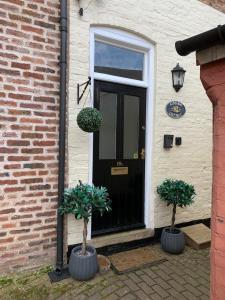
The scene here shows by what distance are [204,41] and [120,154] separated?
250 cm

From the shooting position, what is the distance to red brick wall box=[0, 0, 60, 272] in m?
3.04

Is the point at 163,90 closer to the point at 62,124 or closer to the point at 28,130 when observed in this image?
the point at 62,124

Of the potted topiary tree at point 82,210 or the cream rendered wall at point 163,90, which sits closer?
the potted topiary tree at point 82,210

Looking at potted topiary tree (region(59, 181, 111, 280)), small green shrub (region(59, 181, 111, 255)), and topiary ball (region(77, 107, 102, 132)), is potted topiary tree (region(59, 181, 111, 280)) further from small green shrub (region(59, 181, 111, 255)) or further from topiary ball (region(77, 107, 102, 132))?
topiary ball (region(77, 107, 102, 132))

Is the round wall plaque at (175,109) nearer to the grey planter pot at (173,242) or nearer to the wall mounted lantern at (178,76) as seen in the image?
the wall mounted lantern at (178,76)

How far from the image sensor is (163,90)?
4223 millimetres

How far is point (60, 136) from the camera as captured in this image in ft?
10.8

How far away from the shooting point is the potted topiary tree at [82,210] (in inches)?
123

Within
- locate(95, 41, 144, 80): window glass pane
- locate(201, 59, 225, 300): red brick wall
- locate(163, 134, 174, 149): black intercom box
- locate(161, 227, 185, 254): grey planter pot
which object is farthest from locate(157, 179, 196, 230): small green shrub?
locate(201, 59, 225, 300): red brick wall

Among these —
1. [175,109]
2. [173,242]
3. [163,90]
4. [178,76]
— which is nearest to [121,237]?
[173,242]

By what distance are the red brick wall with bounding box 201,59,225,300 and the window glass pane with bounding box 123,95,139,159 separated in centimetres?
227

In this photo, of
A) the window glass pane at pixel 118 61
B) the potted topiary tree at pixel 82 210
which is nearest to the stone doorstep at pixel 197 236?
the potted topiary tree at pixel 82 210

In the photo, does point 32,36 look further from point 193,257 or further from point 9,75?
point 193,257

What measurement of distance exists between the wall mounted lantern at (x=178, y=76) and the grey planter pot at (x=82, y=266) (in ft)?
9.27
